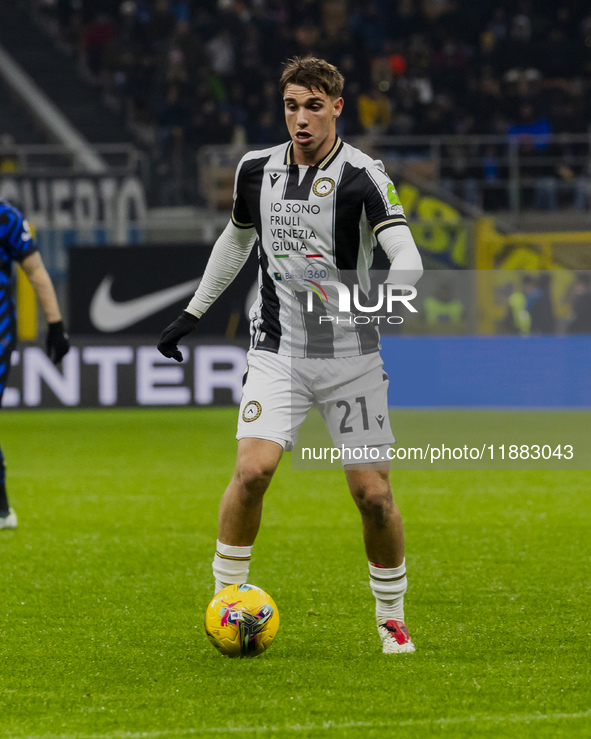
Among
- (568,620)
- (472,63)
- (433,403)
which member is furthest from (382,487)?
(472,63)

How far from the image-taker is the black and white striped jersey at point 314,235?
13.0ft

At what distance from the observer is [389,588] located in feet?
13.4

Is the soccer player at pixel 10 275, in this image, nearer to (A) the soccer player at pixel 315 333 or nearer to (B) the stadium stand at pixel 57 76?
(A) the soccer player at pixel 315 333

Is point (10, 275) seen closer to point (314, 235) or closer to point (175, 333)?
point (175, 333)

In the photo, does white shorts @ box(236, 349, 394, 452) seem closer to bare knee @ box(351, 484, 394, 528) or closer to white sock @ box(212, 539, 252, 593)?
bare knee @ box(351, 484, 394, 528)

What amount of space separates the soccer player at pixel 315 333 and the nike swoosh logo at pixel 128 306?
31.6 ft

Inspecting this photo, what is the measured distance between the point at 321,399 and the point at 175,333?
609 mm

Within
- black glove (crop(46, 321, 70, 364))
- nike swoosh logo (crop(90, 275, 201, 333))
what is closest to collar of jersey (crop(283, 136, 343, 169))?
black glove (crop(46, 321, 70, 364))

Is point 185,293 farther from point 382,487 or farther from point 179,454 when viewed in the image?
point 382,487

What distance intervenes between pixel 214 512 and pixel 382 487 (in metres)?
3.57

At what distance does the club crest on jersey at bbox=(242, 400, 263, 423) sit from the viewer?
402 centimetres

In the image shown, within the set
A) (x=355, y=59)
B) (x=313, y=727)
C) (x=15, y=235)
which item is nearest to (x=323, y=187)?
→ (x=313, y=727)

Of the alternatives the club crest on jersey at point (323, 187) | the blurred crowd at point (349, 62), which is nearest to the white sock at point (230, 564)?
the club crest on jersey at point (323, 187)

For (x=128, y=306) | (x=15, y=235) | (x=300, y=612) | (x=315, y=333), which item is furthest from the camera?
(x=128, y=306)
